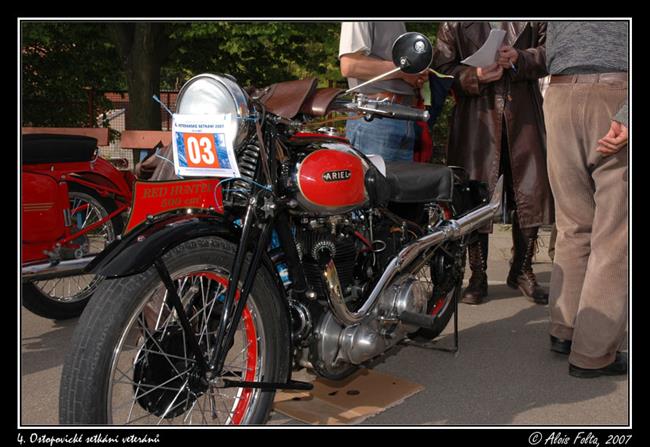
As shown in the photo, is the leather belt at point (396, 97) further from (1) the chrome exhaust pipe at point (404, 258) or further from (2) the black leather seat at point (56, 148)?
(2) the black leather seat at point (56, 148)

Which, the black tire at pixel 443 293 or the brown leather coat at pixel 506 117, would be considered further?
the brown leather coat at pixel 506 117

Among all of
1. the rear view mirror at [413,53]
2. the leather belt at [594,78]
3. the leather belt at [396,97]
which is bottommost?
the rear view mirror at [413,53]

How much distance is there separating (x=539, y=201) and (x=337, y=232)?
2.41 meters

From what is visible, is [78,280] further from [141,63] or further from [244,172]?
[141,63]

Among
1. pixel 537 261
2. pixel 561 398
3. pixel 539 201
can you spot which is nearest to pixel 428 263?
pixel 561 398

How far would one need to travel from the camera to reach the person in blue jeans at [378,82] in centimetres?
388

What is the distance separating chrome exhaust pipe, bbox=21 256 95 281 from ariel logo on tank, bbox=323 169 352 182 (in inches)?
67.5

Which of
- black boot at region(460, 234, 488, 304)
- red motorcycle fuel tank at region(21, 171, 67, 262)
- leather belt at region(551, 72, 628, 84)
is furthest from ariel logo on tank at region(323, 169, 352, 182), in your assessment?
black boot at region(460, 234, 488, 304)

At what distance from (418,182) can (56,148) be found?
228 cm

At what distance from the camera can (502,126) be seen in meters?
5.01

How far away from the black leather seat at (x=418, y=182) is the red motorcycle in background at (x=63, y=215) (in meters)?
1.87

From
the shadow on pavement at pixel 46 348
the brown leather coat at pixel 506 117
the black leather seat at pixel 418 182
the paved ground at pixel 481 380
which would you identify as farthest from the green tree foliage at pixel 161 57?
the black leather seat at pixel 418 182

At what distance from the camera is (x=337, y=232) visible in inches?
121
